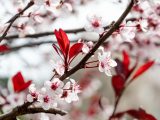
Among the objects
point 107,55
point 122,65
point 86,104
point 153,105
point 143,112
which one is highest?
point 107,55

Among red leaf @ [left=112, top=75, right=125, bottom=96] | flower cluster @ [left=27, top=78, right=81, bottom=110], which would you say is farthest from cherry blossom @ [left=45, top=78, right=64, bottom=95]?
red leaf @ [left=112, top=75, right=125, bottom=96]

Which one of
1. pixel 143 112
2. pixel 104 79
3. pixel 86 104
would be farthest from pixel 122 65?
pixel 104 79

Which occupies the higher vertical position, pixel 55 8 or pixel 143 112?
pixel 55 8

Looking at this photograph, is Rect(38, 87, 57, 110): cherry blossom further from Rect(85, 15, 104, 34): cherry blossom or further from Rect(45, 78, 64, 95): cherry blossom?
Rect(85, 15, 104, 34): cherry blossom

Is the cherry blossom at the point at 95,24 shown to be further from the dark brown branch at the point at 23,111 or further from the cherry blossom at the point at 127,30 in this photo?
the dark brown branch at the point at 23,111

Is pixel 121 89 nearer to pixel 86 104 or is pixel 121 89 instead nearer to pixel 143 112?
pixel 143 112

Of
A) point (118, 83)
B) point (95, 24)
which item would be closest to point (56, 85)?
point (95, 24)

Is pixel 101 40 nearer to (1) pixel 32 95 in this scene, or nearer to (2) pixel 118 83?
(1) pixel 32 95
